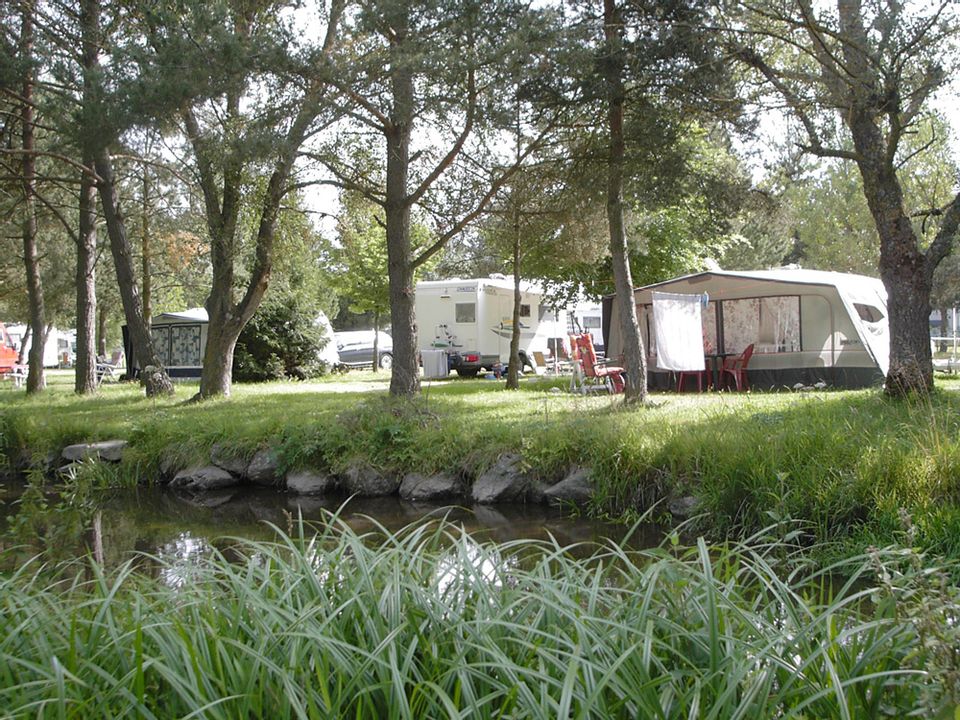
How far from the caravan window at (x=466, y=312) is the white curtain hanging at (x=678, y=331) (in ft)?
25.4

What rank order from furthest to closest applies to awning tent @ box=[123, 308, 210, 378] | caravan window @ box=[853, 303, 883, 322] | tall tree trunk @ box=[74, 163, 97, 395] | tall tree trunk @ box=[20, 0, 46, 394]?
A: awning tent @ box=[123, 308, 210, 378]
tall tree trunk @ box=[74, 163, 97, 395]
tall tree trunk @ box=[20, 0, 46, 394]
caravan window @ box=[853, 303, 883, 322]

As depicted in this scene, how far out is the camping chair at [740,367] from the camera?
44.9 feet

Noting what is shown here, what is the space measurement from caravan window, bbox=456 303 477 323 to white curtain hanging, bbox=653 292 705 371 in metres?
7.74

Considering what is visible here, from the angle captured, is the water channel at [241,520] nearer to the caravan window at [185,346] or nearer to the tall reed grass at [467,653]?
the tall reed grass at [467,653]

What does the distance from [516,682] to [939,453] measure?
175 inches

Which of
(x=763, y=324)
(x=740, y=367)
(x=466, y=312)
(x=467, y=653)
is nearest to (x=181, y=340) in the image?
Answer: (x=466, y=312)

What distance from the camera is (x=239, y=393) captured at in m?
14.3

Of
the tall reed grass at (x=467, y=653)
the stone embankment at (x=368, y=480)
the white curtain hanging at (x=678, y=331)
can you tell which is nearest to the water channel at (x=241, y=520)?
the stone embankment at (x=368, y=480)

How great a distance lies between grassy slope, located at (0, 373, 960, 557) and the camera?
5.38 meters

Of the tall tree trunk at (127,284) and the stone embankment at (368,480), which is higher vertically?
the tall tree trunk at (127,284)

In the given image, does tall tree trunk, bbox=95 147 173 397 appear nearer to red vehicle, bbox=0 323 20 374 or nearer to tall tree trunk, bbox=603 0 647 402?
tall tree trunk, bbox=603 0 647 402

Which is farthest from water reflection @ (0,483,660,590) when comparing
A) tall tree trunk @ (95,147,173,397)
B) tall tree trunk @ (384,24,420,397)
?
tall tree trunk @ (95,147,173,397)

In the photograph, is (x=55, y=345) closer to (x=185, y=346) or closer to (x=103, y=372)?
(x=185, y=346)

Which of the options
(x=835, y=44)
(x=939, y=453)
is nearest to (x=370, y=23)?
(x=835, y=44)
